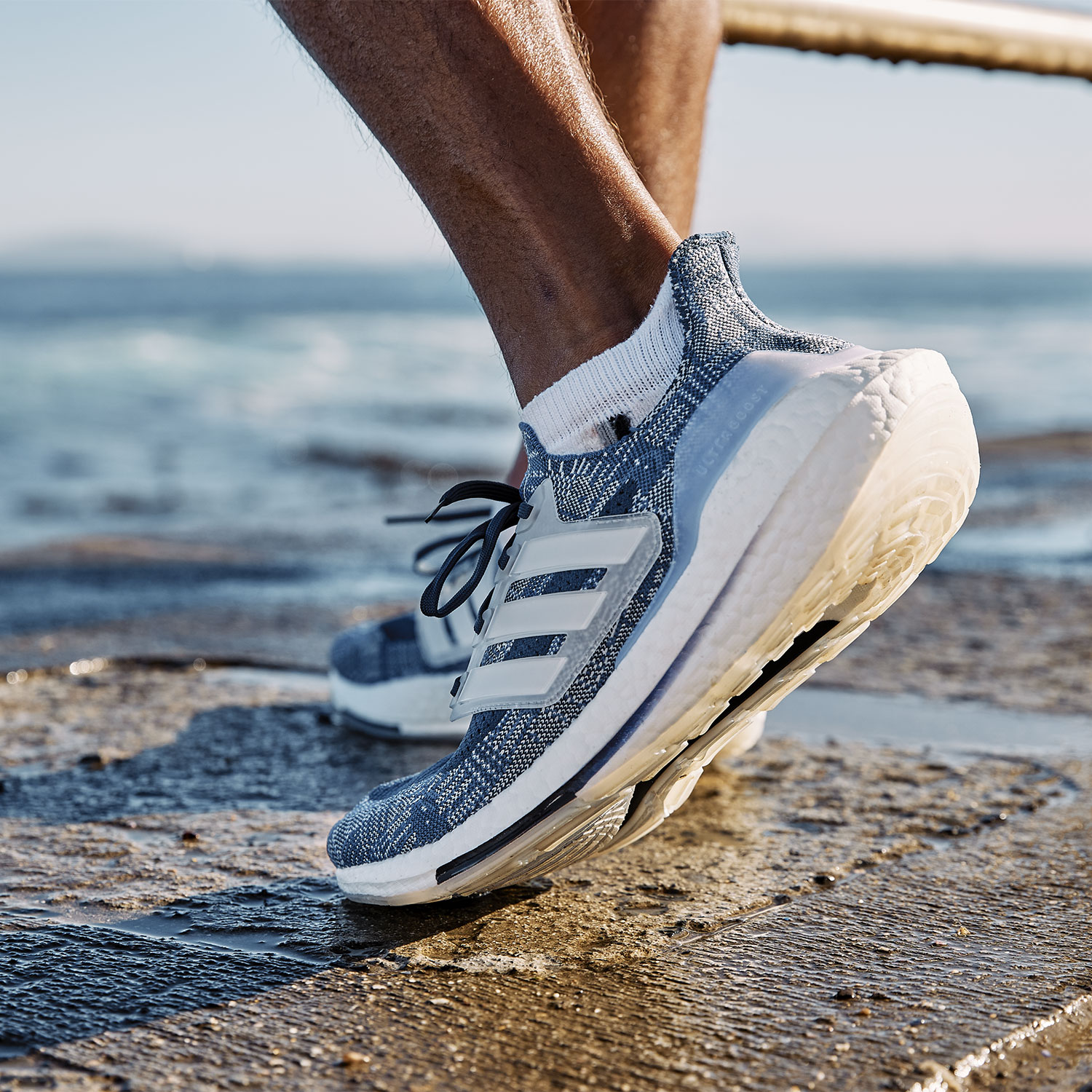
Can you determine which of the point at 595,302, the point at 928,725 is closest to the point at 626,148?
the point at 595,302

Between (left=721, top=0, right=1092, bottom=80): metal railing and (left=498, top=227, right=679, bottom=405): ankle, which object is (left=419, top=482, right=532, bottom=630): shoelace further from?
(left=721, top=0, right=1092, bottom=80): metal railing

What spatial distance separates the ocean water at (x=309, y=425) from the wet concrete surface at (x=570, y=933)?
0.57 m

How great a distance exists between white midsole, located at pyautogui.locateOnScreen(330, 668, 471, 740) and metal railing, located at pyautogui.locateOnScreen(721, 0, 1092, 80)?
49.0 inches

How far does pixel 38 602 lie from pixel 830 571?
7.66ft

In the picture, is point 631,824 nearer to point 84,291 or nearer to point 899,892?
point 899,892

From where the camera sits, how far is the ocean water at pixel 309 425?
4055 millimetres

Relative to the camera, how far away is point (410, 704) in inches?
62.0

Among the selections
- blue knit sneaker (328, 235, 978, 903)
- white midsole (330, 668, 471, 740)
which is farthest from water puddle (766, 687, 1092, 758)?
blue knit sneaker (328, 235, 978, 903)

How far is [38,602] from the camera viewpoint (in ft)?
9.13

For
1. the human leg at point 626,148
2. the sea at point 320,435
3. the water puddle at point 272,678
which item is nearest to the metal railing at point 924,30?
the human leg at point 626,148

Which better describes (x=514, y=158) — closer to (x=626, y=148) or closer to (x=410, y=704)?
(x=626, y=148)

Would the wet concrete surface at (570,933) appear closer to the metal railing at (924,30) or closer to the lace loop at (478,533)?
the lace loop at (478,533)

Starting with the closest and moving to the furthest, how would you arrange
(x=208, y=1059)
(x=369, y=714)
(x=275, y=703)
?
(x=208, y=1059)
(x=369, y=714)
(x=275, y=703)

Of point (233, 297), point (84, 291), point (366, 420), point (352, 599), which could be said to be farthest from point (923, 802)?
point (84, 291)
